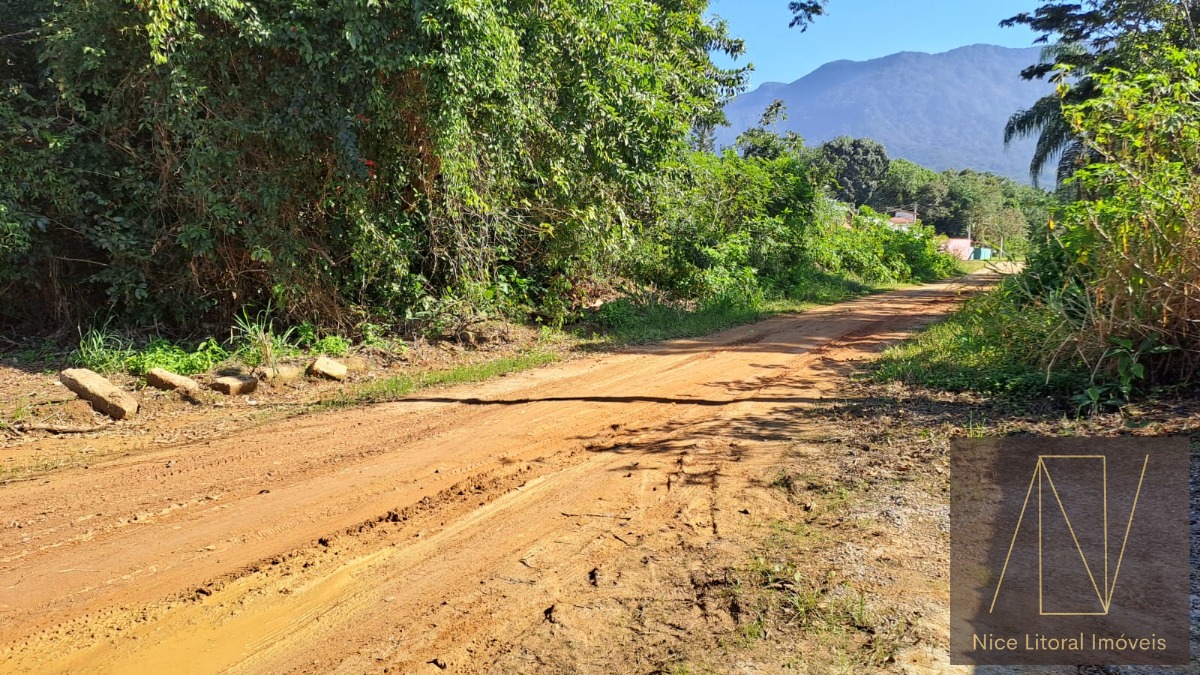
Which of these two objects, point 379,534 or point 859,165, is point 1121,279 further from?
point 859,165

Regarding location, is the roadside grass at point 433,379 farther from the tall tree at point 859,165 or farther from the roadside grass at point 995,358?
the tall tree at point 859,165

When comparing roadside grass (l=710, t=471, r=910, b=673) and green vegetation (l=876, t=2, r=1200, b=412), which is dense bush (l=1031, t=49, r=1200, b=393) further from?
roadside grass (l=710, t=471, r=910, b=673)

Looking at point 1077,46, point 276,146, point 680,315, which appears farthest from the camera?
point 1077,46

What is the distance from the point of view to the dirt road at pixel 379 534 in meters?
2.57

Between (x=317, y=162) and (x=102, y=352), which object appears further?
(x=317, y=162)

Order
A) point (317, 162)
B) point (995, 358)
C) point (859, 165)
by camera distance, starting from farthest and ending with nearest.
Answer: point (859, 165) → point (317, 162) → point (995, 358)

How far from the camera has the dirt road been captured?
2566 mm

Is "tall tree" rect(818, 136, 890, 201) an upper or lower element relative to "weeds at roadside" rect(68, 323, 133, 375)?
upper

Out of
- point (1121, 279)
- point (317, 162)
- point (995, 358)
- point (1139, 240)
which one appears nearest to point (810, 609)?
point (1121, 279)

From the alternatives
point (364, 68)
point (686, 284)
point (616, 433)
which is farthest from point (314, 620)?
point (686, 284)

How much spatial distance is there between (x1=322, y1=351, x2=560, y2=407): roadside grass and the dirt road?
0.47 meters

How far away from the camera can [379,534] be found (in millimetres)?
3521

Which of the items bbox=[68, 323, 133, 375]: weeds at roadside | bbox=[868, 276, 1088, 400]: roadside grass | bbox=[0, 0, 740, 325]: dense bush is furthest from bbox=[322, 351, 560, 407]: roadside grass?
bbox=[868, 276, 1088, 400]: roadside grass

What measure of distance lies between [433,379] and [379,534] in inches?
155
